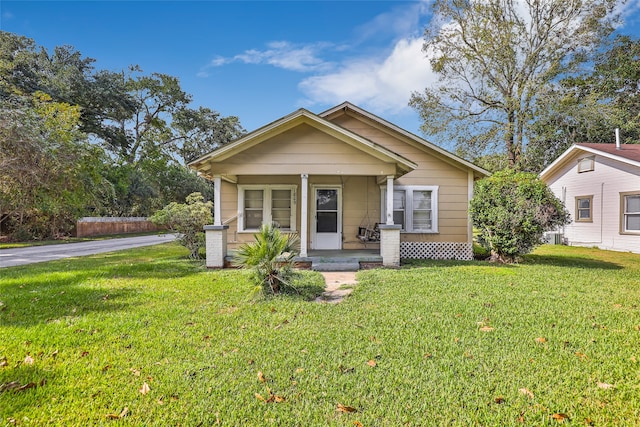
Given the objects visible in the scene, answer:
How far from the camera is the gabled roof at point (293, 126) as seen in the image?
8.61 meters

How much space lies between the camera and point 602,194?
14.2m

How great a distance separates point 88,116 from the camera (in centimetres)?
2672

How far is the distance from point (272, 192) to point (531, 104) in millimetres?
18099

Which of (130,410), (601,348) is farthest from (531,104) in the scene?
(130,410)

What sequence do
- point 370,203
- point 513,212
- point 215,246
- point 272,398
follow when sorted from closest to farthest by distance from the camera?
1. point 272,398
2. point 215,246
3. point 513,212
4. point 370,203

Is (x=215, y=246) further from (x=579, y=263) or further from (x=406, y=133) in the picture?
(x=579, y=263)

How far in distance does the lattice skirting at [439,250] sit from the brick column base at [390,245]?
202cm

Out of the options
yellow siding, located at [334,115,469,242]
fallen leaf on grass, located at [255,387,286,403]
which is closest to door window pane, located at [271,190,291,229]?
yellow siding, located at [334,115,469,242]

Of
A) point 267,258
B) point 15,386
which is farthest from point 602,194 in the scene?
point 15,386

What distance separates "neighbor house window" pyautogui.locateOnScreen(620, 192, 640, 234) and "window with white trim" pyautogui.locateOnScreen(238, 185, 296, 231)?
44.1 ft

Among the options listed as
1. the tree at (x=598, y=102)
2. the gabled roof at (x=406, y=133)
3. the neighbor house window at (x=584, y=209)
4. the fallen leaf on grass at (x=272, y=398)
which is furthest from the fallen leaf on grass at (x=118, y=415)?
the tree at (x=598, y=102)

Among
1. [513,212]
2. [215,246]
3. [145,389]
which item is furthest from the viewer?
[513,212]

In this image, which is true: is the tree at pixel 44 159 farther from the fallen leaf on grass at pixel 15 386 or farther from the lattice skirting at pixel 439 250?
the lattice skirting at pixel 439 250

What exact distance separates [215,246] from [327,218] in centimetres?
384
